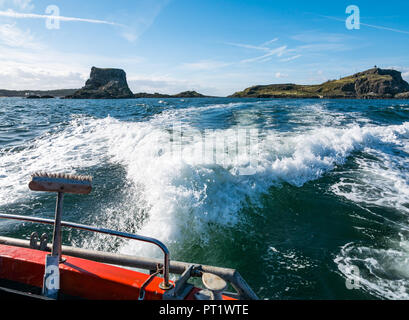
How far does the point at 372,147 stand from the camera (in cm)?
1080

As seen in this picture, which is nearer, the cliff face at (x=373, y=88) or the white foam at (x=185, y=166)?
the white foam at (x=185, y=166)

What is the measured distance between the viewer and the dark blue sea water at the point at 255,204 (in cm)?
385

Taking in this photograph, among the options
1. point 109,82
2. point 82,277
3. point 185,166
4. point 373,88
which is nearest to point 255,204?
point 185,166

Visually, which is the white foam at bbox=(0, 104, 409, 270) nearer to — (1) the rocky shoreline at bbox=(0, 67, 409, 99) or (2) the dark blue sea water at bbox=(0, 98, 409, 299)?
(2) the dark blue sea water at bbox=(0, 98, 409, 299)

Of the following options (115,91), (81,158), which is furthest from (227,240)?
(115,91)

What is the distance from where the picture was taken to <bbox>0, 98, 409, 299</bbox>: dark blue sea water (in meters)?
3.85

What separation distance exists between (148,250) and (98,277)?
200 cm

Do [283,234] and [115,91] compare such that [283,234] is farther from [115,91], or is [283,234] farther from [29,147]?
[115,91]

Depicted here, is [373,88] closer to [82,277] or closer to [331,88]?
[331,88]

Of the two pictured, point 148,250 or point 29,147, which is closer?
point 148,250

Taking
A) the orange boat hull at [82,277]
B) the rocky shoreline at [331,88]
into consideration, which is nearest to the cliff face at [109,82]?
the rocky shoreline at [331,88]

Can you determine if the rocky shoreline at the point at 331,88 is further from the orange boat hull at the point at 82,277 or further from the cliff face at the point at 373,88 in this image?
the orange boat hull at the point at 82,277

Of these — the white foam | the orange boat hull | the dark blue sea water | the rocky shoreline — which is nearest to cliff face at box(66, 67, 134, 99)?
the rocky shoreline

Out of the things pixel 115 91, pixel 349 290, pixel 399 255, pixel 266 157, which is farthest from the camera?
pixel 115 91
